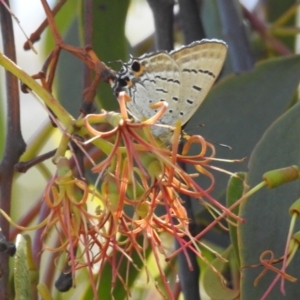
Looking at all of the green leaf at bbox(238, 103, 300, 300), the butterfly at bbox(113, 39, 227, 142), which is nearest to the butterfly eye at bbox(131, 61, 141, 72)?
the butterfly at bbox(113, 39, 227, 142)

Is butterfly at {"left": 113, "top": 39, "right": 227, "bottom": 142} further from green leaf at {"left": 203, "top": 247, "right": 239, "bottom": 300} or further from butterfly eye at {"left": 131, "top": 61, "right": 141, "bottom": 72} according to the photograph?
green leaf at {"left": 203, "top": 247, "right": 239, "bottom": 300}

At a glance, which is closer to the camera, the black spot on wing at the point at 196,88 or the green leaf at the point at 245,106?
the black spot on wing at the point at 196,88

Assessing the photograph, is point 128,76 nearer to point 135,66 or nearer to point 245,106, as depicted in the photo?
point 135,66

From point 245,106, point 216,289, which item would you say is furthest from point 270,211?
point 245,106

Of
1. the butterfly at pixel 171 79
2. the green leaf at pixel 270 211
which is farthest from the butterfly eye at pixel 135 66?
the green leaf at pixel 270 211

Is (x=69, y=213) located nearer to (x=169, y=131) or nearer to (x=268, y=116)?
(x=169, y=131)

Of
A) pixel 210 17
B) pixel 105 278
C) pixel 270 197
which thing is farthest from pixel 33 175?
pixel 270 197

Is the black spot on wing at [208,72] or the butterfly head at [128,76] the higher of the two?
the butterfly head at [128,76]

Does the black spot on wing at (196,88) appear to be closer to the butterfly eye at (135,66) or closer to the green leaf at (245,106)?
the butterfly eye at (135,66)
